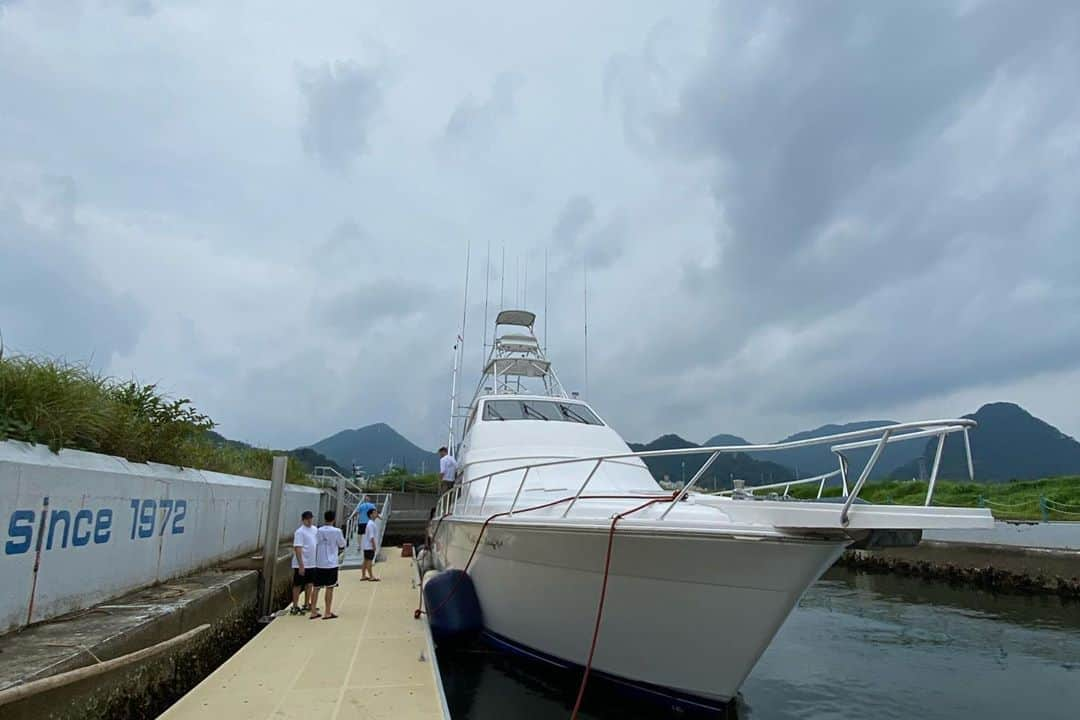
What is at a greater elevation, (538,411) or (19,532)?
(538,411)

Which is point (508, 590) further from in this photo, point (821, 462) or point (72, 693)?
point (821, 462)

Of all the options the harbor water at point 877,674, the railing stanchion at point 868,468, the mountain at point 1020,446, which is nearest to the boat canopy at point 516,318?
the harbor water at point 877,674

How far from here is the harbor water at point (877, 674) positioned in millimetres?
6191

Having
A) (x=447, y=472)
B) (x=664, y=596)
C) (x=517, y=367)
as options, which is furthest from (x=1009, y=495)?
(x=664, y=596)

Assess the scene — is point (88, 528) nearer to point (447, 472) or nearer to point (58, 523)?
point (58, 523)

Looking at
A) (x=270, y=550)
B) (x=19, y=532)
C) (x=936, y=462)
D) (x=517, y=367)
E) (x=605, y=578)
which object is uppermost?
(x=517, y=367)

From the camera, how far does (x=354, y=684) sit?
17.0 ft

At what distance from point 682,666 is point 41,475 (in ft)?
18.3

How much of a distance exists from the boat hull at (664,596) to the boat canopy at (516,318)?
28.2ft

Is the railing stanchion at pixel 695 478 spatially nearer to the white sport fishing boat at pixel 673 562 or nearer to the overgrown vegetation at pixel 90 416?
the white sport fishing boat at pixel 673 562

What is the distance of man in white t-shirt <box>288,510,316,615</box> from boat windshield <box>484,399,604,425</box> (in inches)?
151

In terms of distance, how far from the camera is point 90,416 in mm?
6066

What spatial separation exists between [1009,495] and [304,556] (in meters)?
26.9

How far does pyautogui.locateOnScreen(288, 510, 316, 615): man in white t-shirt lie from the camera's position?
7.45 meters
